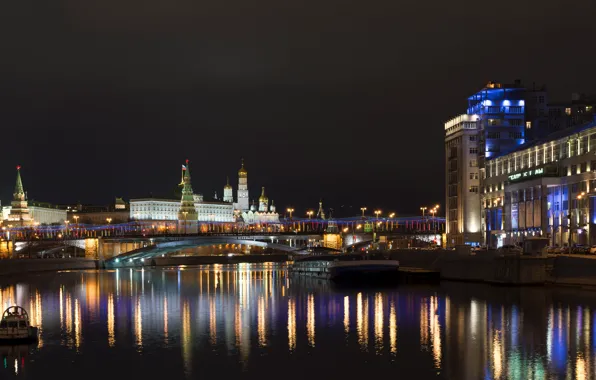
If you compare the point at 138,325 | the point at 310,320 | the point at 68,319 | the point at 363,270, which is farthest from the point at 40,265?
the point at 310,320

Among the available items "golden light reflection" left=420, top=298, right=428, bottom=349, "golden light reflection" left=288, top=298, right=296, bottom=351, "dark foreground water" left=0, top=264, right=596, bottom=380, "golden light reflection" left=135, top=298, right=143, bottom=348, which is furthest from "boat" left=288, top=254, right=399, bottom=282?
"golden light reflection" left=135, top=298, right=143, bottom=348

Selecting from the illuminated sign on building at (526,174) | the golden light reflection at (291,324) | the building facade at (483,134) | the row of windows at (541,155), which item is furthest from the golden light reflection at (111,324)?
the building facade at (483,134)

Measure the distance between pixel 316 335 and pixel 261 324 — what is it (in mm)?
6228

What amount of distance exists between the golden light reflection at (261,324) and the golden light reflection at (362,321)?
197 inches

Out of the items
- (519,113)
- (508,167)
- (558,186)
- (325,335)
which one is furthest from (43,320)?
(519,113)

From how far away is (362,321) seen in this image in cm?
5425

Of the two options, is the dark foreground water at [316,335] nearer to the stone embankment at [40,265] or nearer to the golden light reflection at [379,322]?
the golden light reflection at [379,322]

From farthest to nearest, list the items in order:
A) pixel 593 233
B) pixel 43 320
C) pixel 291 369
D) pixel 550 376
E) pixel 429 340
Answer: pixel 593 233 → pixel 43 320 → pixel 429 340 → pixel 291 369 → pixel 550 376

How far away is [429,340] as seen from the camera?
45.4 metres

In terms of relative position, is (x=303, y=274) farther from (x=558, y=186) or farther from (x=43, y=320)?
(x=43, y=320)

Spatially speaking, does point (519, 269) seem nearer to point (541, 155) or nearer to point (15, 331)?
point (541, 155)

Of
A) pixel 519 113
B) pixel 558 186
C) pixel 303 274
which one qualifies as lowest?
pixel 303 274

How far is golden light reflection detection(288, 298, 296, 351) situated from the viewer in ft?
148

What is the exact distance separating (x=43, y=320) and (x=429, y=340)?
26.2m
